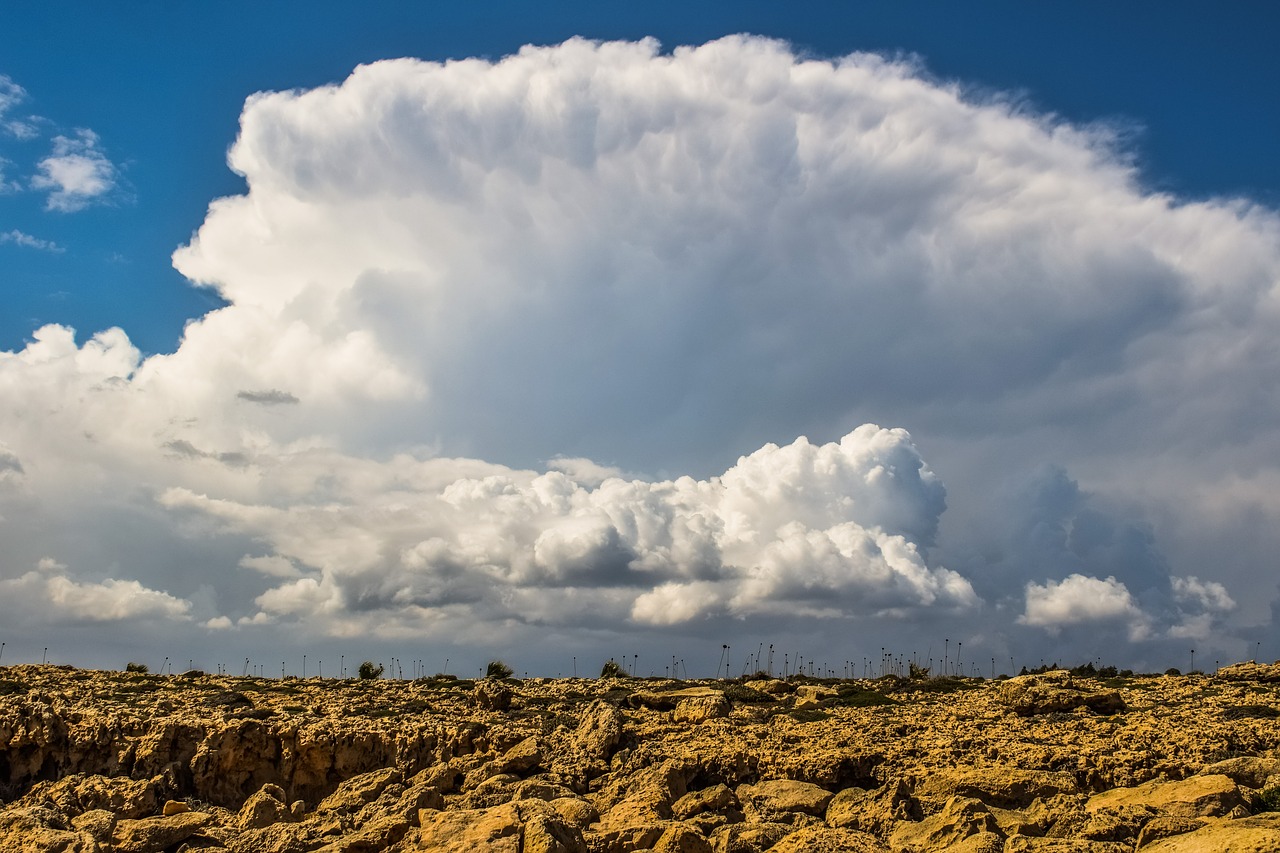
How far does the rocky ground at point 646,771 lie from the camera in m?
26.6

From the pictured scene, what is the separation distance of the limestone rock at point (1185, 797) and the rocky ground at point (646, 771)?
78 mm

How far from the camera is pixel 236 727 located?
139ft

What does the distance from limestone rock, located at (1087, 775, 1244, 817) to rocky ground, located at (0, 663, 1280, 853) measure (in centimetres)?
8

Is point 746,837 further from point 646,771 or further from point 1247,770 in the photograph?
point 1247,770

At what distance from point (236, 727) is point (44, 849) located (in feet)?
51.6

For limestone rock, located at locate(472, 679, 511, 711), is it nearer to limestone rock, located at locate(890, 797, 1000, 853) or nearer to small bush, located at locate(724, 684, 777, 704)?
small bush, located at locate(724, 684, 777, 704)

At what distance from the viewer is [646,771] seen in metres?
35.9

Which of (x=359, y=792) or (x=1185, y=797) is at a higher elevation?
(x=1185, y=797)

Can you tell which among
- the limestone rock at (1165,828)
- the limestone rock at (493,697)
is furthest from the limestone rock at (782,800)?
the limestone rock at (493,697)

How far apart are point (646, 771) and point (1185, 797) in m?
17.4

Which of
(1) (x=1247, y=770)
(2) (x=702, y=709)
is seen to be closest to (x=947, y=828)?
(1) (x=1247, y=770)

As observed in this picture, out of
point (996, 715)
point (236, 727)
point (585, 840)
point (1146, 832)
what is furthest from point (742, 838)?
point (236, 727)

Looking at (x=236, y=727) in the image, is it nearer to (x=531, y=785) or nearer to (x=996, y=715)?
(x=531, y=785)

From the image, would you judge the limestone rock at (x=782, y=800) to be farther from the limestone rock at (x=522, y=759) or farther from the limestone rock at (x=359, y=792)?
the limestone rock at (x=359, y=792)
